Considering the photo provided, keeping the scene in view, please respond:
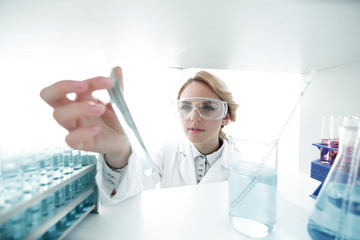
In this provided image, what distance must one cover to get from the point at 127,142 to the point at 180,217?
224 mm

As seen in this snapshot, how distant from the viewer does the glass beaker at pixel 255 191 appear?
1.07 feet

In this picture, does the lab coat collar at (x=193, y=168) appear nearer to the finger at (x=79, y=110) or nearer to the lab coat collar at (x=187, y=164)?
the lab coat collar at (x=187, y=164)

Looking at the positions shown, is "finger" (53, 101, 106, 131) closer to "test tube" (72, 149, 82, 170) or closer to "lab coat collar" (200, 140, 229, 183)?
"test tube" (72, 149, 82, 170)

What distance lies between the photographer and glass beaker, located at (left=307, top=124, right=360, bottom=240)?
0.82 feet

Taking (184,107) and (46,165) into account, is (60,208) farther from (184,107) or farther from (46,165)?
(184,107)

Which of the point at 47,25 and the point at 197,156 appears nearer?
the point at 47,25

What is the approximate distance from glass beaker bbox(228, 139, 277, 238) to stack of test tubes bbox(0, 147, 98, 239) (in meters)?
0.31

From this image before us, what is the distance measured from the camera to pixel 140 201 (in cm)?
46

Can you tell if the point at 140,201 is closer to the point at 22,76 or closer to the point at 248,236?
the point at 248,236

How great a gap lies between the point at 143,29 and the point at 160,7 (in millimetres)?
109

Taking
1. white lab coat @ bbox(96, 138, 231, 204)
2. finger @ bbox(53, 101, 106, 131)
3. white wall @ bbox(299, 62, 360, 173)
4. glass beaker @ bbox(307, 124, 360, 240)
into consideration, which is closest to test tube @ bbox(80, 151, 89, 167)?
finger @ bbox(53, 101, 106, 131)

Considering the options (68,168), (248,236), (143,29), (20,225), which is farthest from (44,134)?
(248,236)

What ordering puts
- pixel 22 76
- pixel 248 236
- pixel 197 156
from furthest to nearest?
pixel 197 156 → pixel 22 76 → pixel 248 236

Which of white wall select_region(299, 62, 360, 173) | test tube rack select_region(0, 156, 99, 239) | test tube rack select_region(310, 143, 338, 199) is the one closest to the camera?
test tube rack select_region(0, 156, 99, 239)
